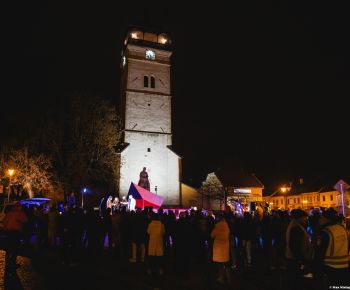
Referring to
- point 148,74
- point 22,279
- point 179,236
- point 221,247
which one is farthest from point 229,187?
point 22,279

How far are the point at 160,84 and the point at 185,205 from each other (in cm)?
1466

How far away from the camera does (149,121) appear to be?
136 feet

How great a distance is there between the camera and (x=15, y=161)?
91.7ft

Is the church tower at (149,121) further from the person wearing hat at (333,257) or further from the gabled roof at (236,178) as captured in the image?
the person wearing hat at (333,257)

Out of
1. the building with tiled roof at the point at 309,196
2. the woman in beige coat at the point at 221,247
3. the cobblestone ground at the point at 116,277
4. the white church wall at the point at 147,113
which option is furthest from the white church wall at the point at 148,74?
the woman in beige coat at the point at 221,247

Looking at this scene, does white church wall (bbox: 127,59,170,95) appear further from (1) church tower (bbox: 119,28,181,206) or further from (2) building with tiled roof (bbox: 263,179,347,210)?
(2) building with tiled roof (bbox: 263,179,347,210)

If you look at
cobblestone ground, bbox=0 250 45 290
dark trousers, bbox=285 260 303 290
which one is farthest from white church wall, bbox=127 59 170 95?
dark trousers, bbox=285 260 303 290

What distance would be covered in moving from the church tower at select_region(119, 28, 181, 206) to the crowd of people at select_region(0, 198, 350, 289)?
2321cm

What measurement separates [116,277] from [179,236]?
10.6 ft

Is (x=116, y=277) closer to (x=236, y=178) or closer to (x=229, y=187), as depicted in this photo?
(x=229, y=187)

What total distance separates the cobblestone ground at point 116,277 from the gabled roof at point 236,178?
1747 inches

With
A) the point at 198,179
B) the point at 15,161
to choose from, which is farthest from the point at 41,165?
the point at 198,179

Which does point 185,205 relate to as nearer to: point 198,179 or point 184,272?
point 198,179

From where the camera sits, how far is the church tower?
39.7 metres
